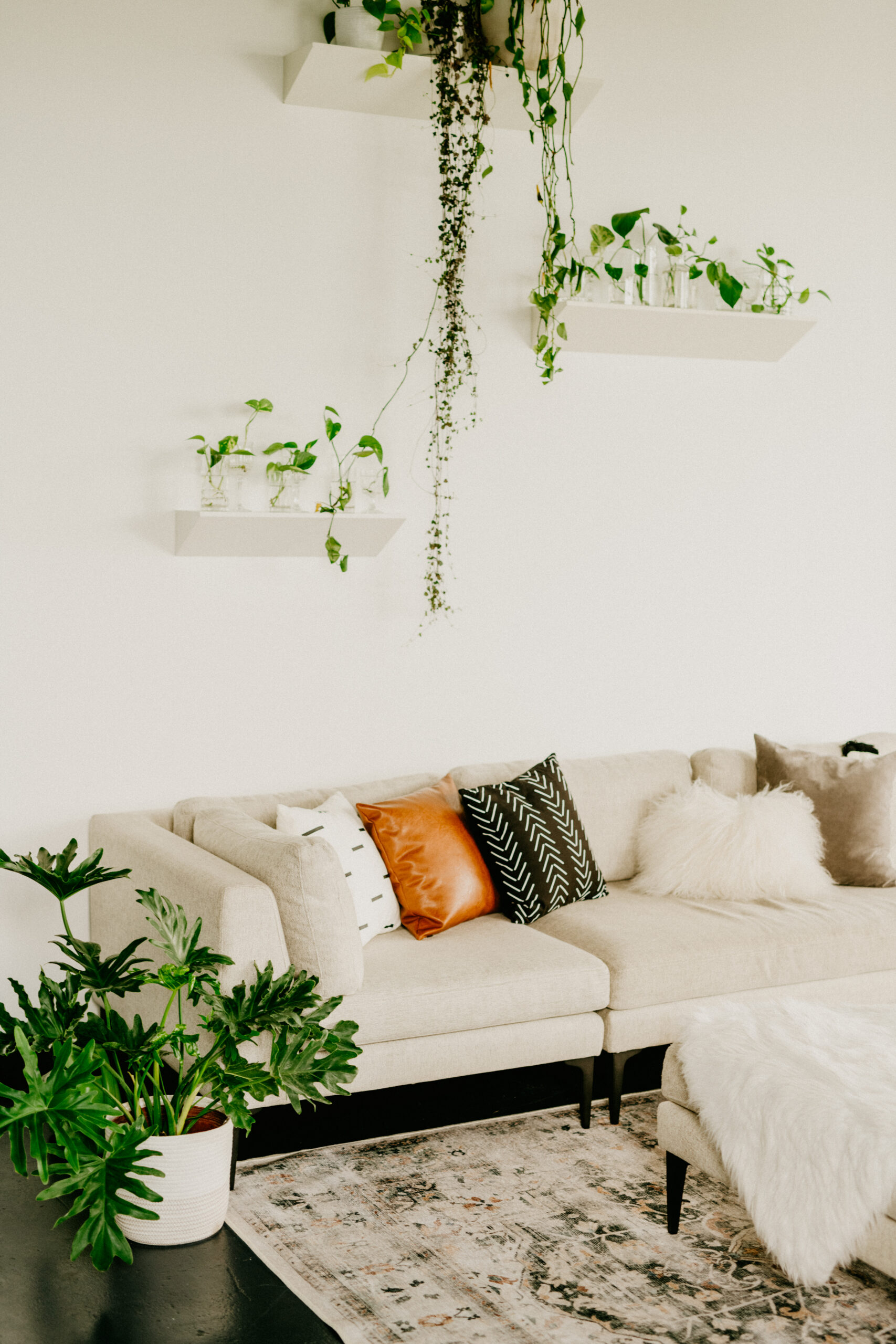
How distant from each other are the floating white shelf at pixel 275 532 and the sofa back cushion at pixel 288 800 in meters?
0.67

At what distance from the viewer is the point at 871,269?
14.4 feet

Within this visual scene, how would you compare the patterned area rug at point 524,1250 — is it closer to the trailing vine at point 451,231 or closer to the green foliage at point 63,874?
the green foliage at point 63,874

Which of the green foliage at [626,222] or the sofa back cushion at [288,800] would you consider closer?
the sofa back cushion at [288,800]

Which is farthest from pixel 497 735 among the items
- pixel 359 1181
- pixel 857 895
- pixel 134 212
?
pixel 134 212

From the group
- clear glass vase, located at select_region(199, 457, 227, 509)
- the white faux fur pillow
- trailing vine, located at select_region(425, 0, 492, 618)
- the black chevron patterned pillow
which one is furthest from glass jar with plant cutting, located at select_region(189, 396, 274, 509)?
the white faux fur pillow

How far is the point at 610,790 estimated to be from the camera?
3703 millimetres

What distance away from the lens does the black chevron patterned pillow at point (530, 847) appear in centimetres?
327

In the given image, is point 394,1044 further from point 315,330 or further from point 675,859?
point 315,330

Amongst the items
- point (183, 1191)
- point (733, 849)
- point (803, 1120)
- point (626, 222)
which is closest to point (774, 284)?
point (626, 222)

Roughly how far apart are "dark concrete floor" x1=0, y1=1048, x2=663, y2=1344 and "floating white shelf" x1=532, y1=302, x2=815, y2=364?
2386 millimetres

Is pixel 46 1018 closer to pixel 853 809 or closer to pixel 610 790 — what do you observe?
pixel 610 790

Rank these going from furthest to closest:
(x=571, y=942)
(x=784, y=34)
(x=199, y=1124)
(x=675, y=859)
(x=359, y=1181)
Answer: (x=784, y=34)
(x=675, y=859)
(x=571, y=942)
(x=359, y=1181)
(x=199, y=1124)

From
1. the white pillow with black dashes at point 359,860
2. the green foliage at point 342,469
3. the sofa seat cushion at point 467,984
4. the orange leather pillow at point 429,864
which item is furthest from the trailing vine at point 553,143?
the sofa seat cushion at point 467,984

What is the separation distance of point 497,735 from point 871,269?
84.1 inches
